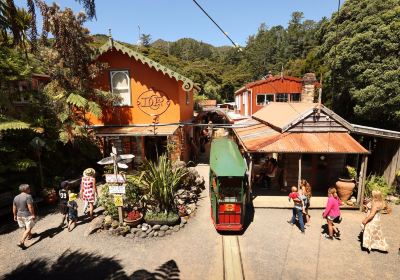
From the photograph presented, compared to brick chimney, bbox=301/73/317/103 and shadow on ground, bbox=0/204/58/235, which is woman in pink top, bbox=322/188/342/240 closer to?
shadow on ground, bbox=0/204/58/235

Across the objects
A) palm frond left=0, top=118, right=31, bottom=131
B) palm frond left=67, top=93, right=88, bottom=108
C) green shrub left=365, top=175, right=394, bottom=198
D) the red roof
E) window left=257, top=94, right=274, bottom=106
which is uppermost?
the red roof

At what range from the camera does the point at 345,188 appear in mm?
12094

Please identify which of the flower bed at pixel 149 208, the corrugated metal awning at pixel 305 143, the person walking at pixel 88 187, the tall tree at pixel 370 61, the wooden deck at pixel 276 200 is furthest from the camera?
the tall tree at pixel 370 61

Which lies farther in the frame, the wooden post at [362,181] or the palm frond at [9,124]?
the wooden post at [362,181]

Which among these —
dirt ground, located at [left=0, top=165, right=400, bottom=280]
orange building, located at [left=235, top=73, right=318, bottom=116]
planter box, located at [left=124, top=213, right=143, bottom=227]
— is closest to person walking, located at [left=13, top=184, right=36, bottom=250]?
dirt ground, located at [left=0, top=165, right=400, bottom=280]

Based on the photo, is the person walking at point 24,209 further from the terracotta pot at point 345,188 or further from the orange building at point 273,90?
the orange building at point 273,90

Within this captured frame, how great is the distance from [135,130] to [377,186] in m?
13.4

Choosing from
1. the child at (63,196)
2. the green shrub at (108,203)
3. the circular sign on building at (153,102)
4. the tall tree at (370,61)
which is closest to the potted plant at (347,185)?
the tall tree at (370,61)

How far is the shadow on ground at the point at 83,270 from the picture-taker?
296 inches

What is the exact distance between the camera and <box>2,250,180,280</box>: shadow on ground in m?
7.51

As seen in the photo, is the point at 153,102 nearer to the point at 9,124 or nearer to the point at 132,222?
the point at 9,124

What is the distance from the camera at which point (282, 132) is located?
507 inches

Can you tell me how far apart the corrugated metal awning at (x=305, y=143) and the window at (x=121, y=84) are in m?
7.98

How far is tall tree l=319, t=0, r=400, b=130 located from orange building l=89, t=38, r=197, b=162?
1228 centimetres
